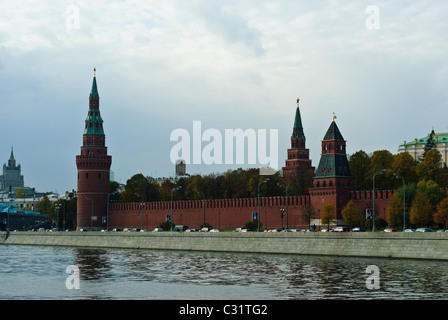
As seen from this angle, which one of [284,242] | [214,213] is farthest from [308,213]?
[284,242]

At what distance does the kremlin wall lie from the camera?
9031 cm

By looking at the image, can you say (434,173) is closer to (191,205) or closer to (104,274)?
(191,205)

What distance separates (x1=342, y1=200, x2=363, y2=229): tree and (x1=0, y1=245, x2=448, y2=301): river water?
92.2 ft

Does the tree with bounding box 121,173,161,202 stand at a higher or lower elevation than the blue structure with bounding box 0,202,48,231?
higher

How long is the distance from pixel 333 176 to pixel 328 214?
16.4 ft

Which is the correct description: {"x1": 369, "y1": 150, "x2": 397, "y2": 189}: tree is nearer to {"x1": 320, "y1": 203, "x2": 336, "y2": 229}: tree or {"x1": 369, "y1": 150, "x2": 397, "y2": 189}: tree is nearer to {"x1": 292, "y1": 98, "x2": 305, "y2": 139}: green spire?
{"x1": 320, "y1": 203, "x2": 336, "y2": 229}: tree

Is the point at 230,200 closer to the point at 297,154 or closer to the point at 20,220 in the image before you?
the point at 297,154

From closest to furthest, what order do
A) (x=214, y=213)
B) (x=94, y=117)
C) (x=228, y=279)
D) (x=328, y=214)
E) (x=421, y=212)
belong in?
(x=228, y=279), (x=421, y=212), (x=328, y=214), (x=214, y=213), (x=94, y=117)

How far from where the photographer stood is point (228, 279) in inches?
1588

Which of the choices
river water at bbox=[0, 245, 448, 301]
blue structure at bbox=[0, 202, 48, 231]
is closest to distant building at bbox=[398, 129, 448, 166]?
blue structure at bbox=[0, 202, 48, 231]

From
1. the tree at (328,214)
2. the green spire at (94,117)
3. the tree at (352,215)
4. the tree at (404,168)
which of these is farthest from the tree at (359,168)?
the green spire at (94,117)

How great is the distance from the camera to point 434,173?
9812 cm
